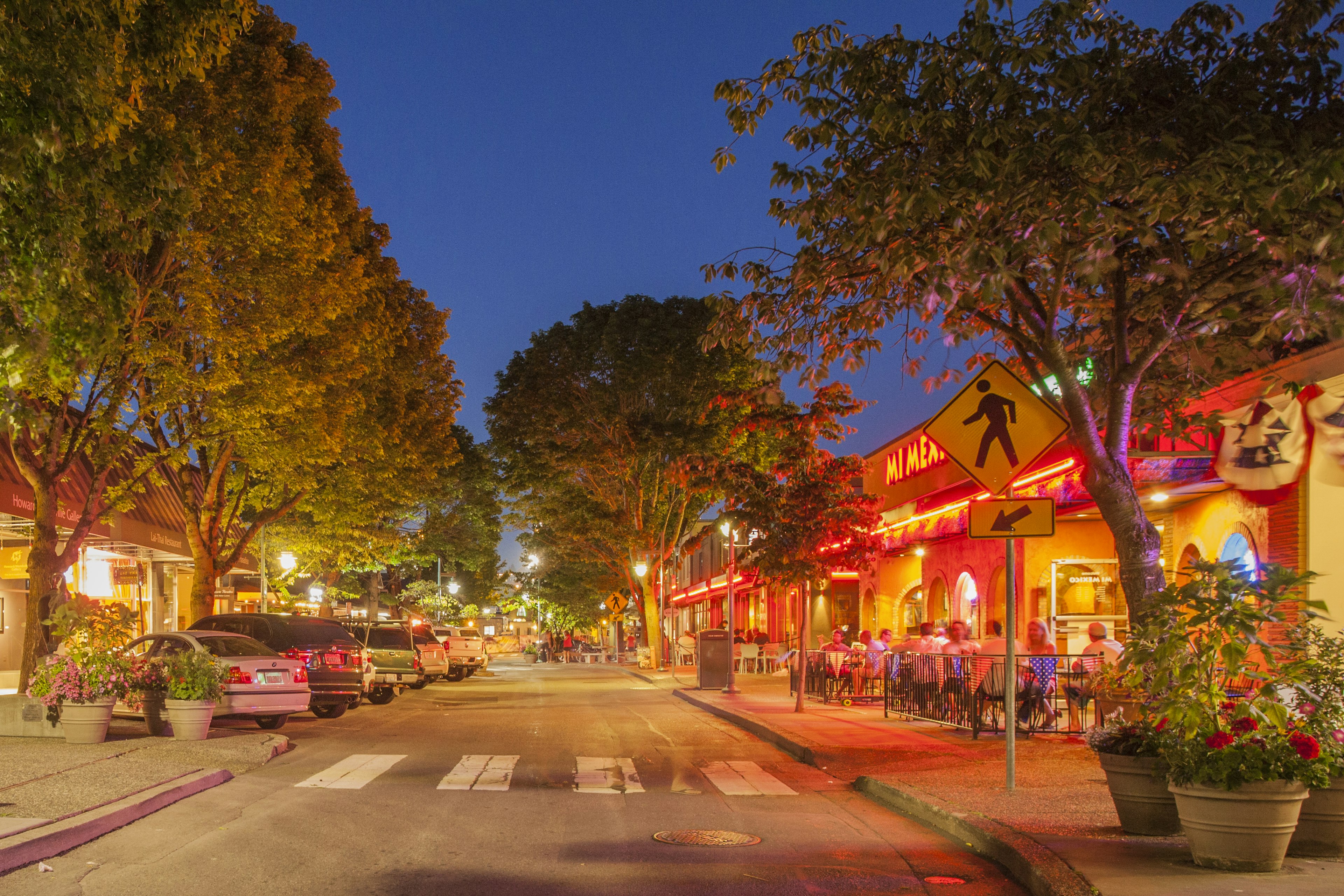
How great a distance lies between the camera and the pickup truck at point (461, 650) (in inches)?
1503

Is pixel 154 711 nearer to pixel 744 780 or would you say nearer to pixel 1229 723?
pixel 744 780

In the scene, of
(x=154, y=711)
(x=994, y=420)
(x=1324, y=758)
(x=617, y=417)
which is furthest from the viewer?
(x=617, y=417)

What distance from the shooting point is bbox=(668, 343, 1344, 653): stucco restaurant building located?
12.8 metres

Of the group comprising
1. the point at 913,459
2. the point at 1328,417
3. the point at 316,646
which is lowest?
the point at 316,646

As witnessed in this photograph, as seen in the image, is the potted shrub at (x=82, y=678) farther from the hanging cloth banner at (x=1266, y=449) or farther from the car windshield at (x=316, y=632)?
the hanging cloth banner at (x=1266, y=449)

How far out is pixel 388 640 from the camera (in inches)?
1097

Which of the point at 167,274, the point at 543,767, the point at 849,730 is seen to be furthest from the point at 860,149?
the point at 167,274

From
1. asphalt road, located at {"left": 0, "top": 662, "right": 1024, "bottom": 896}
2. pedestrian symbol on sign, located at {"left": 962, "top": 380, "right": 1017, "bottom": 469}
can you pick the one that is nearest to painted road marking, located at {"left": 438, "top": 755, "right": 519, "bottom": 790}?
asphalt road, located at {"left": 0, "top": 662, "right": 1024, "bottom": 896}

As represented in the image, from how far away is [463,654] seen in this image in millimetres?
38812

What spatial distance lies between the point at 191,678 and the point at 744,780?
720 centimetres

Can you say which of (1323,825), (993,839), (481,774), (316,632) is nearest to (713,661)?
(316,632)

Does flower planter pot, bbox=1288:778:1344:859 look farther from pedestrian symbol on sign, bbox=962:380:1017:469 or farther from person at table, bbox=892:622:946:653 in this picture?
person at table, bbox=892:622:946:653

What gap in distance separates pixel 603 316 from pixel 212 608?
17336 mm

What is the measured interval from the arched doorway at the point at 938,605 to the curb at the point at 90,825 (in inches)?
750
